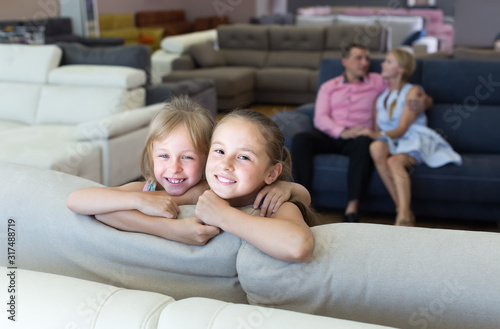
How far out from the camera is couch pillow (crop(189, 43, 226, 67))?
6812 millimetres

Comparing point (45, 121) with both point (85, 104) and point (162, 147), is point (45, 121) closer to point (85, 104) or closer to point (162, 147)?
point (85, 104)

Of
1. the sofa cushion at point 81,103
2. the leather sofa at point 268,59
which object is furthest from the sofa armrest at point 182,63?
the sofa cushion at point 81,103

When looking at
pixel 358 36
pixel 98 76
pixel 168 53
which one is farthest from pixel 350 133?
pixel 168 53

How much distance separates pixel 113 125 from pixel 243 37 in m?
4.06

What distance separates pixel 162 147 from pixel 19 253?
383mm

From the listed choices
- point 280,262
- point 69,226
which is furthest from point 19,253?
point 280,262

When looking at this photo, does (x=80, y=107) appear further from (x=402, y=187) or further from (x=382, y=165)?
(x=402, y=187)

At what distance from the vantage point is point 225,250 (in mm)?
1019

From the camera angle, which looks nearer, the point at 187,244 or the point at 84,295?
the point at 84,295

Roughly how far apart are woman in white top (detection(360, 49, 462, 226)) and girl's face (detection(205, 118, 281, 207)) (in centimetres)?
205

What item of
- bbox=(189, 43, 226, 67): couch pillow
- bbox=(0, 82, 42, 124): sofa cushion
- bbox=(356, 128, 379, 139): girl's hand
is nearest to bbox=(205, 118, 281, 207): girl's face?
bbox=(356, 128, 379, 139): girl's hand

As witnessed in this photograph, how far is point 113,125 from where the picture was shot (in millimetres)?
3557

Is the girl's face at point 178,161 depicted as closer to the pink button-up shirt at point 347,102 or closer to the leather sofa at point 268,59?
the pink button-up shirt at point 347,102

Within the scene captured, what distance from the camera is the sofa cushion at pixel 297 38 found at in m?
7.04
